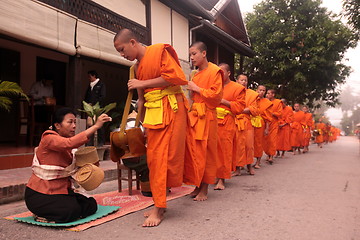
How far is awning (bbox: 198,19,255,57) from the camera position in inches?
498

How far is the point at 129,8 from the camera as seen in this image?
9117 mm

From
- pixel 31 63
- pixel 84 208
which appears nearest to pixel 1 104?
pixel 84 208

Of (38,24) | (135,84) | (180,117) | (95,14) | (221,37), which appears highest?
(221,37)

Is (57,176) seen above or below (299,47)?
below

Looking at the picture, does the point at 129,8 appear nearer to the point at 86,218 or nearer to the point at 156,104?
the point at 156,104

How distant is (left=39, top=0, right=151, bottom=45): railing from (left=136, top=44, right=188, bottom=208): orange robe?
3926 millimetres

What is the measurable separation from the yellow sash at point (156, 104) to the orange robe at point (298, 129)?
9.27 m

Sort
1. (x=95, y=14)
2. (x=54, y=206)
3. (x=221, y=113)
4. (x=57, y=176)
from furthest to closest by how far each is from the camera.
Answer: (x=95, y=14) < (x=221, y=113) < (x=57, y=176) < (x=54, y=206)

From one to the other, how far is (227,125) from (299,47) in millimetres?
15490

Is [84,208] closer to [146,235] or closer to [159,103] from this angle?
[146,235]

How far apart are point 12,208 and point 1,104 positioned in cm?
157

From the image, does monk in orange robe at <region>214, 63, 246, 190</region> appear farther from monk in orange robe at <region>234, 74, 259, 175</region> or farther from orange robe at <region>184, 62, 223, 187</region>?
monk in orange robe at <region>234, 74, 259, 175</region>

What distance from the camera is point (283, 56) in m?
18.9

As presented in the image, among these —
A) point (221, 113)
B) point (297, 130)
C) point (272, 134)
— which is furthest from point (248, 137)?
point (297, 130)
